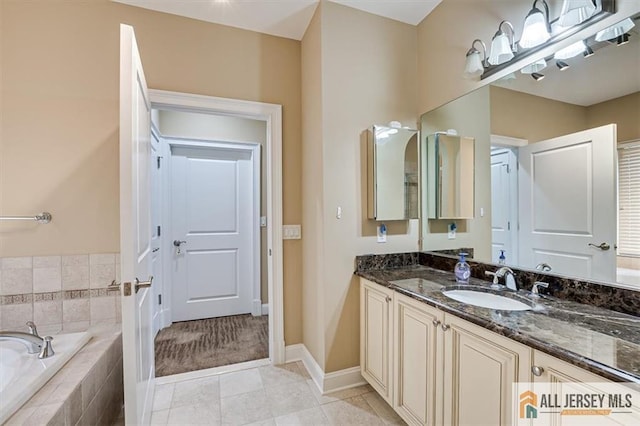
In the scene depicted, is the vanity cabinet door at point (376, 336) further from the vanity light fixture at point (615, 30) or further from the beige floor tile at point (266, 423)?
the vanity light fixture at point (615, 30)

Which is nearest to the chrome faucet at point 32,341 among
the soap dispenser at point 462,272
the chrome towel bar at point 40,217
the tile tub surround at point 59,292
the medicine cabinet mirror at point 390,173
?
the tile tub surround at point 59,292

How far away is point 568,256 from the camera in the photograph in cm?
137

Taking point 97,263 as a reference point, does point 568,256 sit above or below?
above

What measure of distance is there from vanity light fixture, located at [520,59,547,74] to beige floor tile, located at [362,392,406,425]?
2.18 metres

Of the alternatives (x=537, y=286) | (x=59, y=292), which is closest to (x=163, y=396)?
(x=59, y=292)

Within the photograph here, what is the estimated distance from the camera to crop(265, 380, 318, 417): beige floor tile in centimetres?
181

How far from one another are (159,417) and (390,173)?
7.37 ft

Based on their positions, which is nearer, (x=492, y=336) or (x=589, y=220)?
(x=492, y=336)

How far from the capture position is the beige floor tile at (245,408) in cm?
172

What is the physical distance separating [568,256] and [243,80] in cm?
248

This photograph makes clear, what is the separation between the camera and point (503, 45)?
1595 millimetres

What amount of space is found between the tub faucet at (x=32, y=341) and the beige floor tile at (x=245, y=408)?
104 cm

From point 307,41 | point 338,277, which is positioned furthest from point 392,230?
point 307,41

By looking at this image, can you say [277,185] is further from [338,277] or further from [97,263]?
[97,263]
